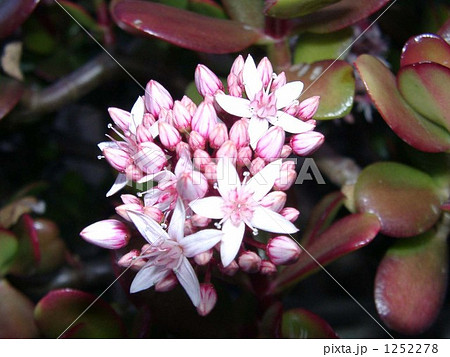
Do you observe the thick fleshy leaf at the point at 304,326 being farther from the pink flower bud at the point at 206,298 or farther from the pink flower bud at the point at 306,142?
the pink flower bud at the point at 306,142

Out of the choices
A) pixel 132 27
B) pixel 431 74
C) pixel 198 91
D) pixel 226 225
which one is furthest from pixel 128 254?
pixel 431 74

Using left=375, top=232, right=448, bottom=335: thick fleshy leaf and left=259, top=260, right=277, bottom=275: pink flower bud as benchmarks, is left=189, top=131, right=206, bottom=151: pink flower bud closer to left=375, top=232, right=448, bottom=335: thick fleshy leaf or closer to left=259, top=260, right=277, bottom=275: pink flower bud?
left=259, top=260, right=277, bottom=275: pink flower bud

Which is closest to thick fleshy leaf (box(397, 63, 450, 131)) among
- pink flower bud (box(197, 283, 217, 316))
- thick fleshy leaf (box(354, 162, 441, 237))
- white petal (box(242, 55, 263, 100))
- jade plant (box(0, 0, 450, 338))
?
jade plant (box(0, 0, 450, 338))

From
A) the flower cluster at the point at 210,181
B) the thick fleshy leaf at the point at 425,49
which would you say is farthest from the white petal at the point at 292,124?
the thick fleshy leaf at the point at 425,49

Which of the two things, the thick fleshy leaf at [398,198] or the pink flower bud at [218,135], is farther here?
the thick fleshy leaf at [398,198]

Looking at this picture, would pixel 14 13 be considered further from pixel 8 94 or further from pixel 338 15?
pixel 338 15
